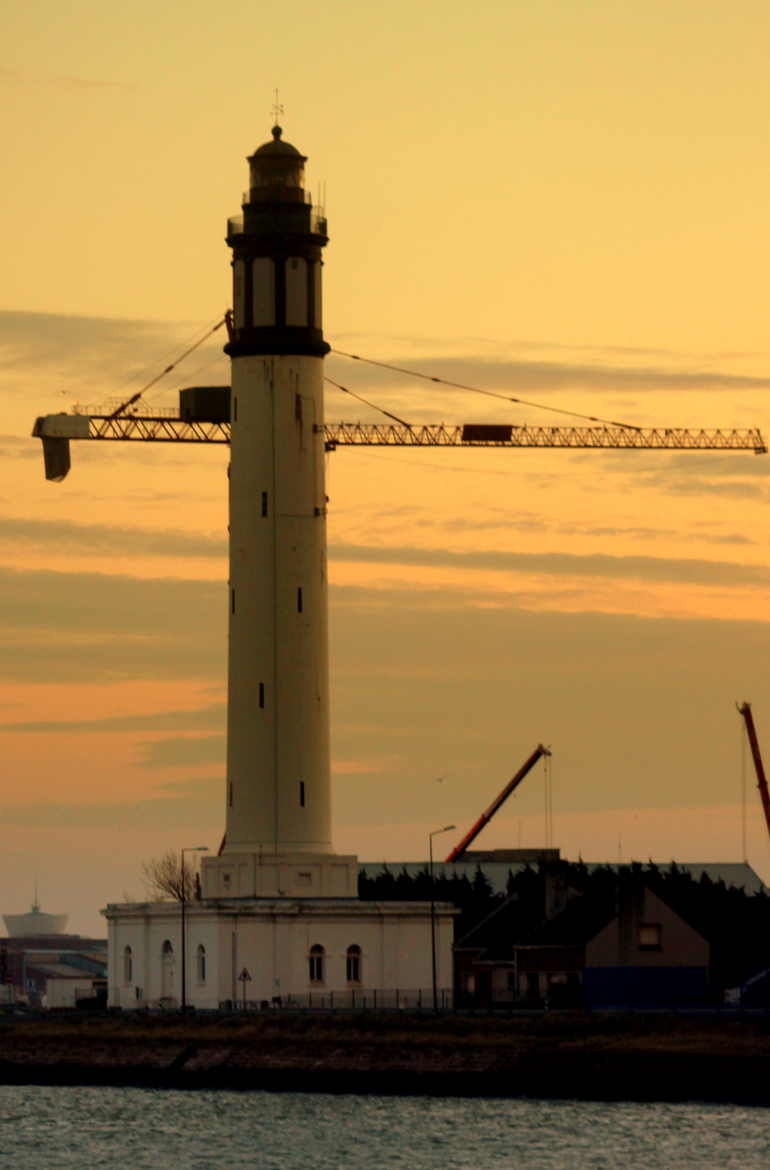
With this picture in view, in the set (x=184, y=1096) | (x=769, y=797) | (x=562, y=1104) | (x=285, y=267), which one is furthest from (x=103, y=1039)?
(x=769, y=797)

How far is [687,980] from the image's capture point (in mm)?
136375

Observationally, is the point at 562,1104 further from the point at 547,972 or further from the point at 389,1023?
the point at 547,972

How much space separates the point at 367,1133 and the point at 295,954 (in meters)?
26.0

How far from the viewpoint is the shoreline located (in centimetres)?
11356

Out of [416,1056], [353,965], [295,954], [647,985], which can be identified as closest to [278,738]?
[295,954]

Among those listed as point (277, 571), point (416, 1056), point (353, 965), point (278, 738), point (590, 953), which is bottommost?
point (416, 1056)

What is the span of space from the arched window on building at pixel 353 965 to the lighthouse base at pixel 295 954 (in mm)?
40

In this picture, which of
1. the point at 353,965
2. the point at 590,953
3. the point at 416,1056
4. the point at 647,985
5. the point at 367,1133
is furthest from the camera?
the point at 590,953

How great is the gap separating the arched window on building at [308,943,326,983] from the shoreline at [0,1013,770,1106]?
668 cm

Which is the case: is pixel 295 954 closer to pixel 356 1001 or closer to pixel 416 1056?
pixel 356 1001

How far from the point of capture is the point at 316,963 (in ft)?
432

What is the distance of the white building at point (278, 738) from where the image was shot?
130875mm

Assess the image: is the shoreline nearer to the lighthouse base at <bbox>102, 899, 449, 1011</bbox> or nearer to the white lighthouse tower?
the lighthouse base at <bbox>102, 899, 449, 1011</bbox>

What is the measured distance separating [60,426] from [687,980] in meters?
41.1
